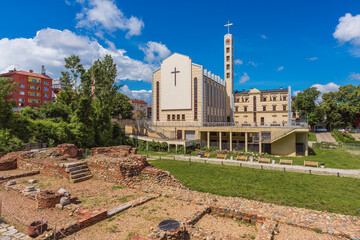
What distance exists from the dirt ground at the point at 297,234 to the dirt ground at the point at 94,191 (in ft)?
25.3

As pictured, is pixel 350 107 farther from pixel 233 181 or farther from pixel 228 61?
pixel 233 181

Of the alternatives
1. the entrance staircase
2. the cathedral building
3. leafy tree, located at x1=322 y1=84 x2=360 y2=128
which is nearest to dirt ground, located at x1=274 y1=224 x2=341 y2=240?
the entrance staircase

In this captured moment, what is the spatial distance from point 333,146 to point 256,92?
22.5 m

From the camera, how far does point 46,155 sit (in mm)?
18719

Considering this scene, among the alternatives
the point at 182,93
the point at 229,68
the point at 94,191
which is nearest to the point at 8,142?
the point at 94,191

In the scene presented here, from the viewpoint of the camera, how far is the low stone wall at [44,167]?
50.3 feet

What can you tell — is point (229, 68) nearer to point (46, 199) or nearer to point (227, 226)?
point (227, 226)

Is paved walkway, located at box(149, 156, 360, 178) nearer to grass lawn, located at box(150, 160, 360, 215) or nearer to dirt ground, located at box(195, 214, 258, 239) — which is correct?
grass lawn, located at box(150, 160, 360, 215)

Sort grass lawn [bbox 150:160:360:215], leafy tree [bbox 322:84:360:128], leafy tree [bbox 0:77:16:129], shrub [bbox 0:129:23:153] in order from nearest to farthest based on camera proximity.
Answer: grass lawn [bbox 150:160:360:215] → shrub [bbox 0:129:23:153] → leafy tree [bbox 0:77:16:129] → leafy tree [bbox 322:84:360:128]

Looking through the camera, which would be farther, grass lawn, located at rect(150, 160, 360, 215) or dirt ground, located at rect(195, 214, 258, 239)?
grass lawn, located at rect(150, 160, 360, 215)

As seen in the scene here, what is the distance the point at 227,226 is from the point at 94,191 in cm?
844

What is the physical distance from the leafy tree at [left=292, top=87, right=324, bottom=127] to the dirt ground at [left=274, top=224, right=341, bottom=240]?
184 feet

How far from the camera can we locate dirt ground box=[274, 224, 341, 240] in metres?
8.05

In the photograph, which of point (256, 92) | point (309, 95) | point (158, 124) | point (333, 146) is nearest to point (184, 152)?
point (158, 124)
